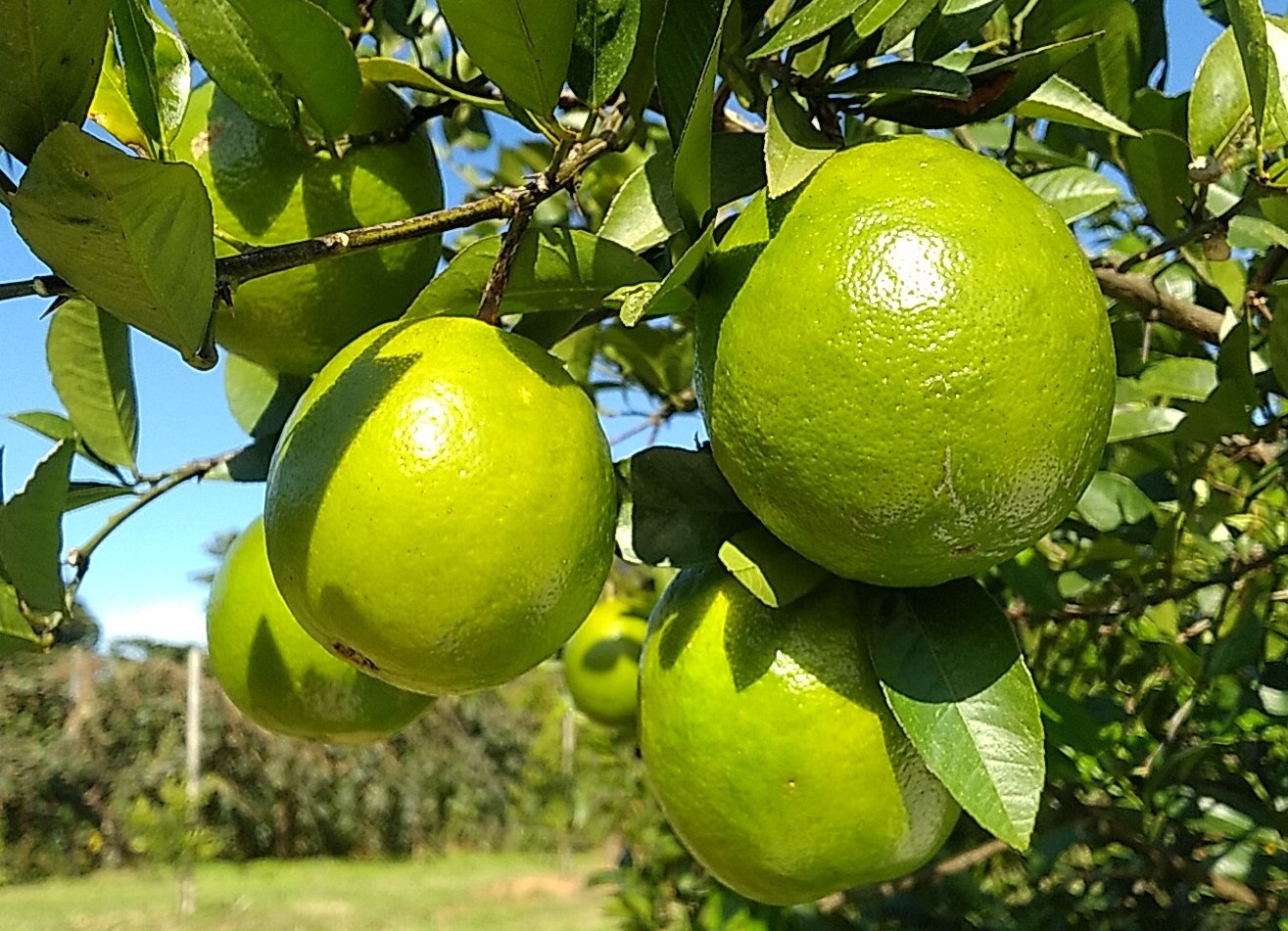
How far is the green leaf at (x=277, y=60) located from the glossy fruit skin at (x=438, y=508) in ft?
0.46

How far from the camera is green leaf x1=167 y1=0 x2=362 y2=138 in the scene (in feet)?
2.02

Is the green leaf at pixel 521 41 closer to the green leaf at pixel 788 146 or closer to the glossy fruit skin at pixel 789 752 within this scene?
the green leaf at pixel 788 146

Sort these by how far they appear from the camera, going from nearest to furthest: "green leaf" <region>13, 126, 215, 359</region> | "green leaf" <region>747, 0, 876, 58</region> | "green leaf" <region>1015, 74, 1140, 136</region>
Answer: "green leaf" <region>13, 126, 215, 359</region> < "green leaf" <region>747, 0, 876, 58</region> < "green leaf" <region>1015, 74, 1140, 136</region>

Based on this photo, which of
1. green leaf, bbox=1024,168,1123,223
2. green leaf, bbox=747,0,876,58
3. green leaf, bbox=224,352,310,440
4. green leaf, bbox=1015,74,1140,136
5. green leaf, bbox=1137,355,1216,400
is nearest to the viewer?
green leaf, bbox=747,0,876,58

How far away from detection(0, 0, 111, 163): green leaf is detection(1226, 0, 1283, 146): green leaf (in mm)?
540

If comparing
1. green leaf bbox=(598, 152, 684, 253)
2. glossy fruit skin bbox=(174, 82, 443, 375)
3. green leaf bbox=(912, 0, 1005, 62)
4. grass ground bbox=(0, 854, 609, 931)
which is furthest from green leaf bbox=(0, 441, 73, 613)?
grass ground bbox=(0, 854, 609, 931)

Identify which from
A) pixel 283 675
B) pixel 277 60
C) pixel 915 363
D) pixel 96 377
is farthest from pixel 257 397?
pixel 915 363

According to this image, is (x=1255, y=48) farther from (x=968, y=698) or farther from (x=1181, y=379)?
(x=1181, y=379)

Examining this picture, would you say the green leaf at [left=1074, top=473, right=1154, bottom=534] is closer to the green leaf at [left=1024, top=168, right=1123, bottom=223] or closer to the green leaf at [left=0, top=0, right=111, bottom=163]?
the green leaf at [left=1024, top=168, right=1123, bottom=223]

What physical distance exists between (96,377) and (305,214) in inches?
11.0

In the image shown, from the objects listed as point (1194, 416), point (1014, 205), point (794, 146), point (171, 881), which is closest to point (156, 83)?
point (794, 146)

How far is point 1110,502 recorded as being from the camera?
1.11 metres

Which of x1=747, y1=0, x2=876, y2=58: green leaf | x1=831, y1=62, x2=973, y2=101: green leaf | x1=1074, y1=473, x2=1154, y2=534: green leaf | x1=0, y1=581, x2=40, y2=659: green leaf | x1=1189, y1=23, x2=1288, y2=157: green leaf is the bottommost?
x1=1074, y1=473, x2=1154, y2=534: green leaf

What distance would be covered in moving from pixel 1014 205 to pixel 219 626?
0.61 meters
